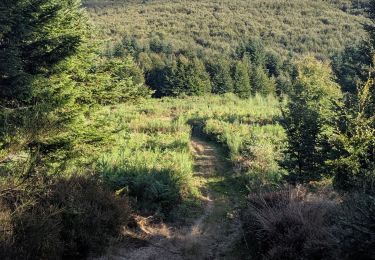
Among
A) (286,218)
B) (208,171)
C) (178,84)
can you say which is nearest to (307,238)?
(286,218)

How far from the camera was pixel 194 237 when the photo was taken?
399 inches

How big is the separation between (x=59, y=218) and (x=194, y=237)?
355 centimetres

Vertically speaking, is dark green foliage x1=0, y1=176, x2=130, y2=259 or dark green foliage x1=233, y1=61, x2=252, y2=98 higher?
dark green foliage x1=0, y1=176, x2=130, y2=259

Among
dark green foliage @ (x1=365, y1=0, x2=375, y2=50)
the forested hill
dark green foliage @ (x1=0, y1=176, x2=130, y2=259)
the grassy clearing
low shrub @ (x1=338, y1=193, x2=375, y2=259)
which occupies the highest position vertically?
dark green foliage @ (x1=365, y1=0, x2=375, y2=50)

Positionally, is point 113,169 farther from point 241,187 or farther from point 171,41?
point 171,41

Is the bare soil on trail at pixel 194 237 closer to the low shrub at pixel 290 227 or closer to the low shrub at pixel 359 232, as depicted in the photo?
the low shrub at pixel 290 227

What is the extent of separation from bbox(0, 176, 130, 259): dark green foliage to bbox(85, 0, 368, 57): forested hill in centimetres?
7463

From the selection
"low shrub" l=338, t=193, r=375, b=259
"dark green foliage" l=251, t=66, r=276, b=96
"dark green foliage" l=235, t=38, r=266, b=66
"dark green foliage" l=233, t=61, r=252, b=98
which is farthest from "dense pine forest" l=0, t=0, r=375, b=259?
"dark green foliage" l=235, t=38, r=266, b=66

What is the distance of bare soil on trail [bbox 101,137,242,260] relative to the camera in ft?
30.3

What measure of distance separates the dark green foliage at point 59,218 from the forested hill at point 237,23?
74.6 m

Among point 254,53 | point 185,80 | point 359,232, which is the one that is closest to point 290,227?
point 359,232

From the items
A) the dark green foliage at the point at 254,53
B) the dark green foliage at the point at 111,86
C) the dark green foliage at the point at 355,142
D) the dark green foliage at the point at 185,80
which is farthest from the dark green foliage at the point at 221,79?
the dark green foliage at the point at 355,142

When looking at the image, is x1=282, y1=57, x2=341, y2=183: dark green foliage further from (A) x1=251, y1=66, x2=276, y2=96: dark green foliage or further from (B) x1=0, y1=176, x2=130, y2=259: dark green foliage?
(A) x1=251, y1=66, x2=276, y2=96: dark green foliage

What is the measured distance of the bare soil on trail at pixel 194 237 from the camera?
924 cm
